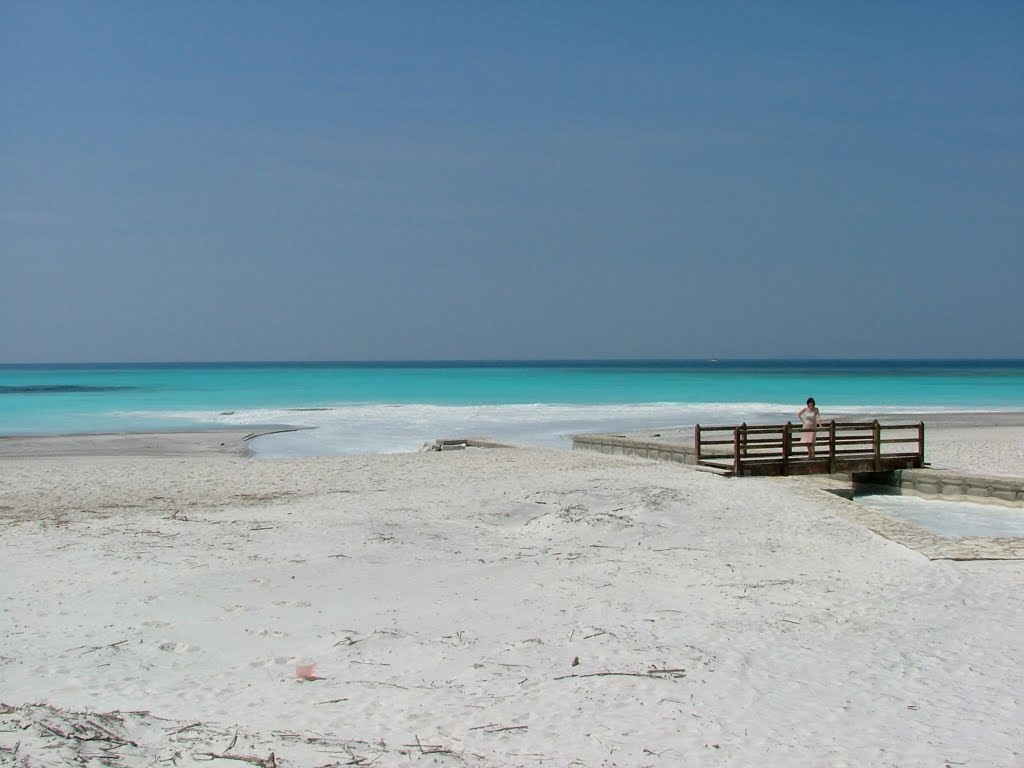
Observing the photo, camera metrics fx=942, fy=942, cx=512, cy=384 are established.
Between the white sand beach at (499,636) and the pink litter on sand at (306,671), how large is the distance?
0.07 metres

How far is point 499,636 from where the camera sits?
8289mm

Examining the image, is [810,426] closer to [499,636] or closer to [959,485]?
[959,485]

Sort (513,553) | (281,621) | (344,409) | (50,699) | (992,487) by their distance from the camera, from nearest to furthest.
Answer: (50,699)
(281,621)
(513,553)
(992,487)
(344,409)

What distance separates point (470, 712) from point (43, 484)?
1456cm

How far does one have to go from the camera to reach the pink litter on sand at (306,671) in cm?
712

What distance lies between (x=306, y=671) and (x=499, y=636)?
5.89 ft

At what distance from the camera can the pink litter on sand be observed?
7125 mm

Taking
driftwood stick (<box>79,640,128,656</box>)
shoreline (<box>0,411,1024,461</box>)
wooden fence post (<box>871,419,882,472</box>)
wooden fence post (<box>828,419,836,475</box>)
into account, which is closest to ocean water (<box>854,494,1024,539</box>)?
wooden fence post (<box>871,419,882,472</box>)

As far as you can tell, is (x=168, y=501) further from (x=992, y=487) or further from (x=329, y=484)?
(x=992, y=487)

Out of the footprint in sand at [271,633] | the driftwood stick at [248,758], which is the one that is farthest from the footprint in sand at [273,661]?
the driftwood stick at [248,758]

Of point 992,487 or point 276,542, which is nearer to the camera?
point 276,542

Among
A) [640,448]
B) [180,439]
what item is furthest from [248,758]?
[180,439]

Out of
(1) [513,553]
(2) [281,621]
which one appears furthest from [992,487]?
(2) [281,621]

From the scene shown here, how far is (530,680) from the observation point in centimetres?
717
